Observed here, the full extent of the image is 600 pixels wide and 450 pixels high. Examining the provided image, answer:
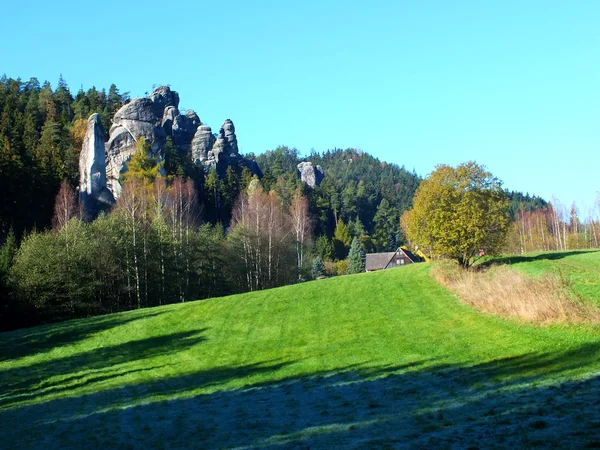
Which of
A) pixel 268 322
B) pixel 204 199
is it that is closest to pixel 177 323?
pixel 268 322

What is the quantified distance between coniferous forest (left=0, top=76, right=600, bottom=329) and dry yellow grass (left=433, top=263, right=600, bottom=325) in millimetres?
13791

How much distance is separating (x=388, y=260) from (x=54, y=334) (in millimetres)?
64848

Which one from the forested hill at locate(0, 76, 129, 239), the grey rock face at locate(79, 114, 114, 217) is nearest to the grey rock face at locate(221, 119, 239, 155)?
the forested hill at locate(0, 76, 129, 239)

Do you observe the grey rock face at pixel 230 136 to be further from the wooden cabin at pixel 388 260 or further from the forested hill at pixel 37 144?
the wooden cabin at pixel 388 260

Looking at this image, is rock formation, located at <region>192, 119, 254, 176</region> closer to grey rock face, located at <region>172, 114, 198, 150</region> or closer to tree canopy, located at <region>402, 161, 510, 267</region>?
Result: grey rock face, located at <region>172, 114, 198, 150</region>

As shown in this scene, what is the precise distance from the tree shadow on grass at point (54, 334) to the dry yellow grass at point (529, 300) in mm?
17389

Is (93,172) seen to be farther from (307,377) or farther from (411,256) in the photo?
(307,377)

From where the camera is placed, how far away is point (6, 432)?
40.1ft

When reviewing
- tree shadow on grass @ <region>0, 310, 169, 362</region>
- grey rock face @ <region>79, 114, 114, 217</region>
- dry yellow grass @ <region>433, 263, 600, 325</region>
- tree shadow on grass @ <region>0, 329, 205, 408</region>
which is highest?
grey rock face @ <region>79, 114, 114, 217</region>

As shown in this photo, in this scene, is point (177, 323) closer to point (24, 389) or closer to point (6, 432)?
point (24, 389)

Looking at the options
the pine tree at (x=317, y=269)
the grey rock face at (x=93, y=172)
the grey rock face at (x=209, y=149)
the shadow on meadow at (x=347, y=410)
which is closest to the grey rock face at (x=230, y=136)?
the grey rock face at (x=209, y=149)

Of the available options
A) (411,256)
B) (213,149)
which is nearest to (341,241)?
(411,256)

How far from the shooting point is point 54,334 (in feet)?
95.5

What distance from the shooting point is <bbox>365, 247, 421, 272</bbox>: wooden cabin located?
8694 centimetres
